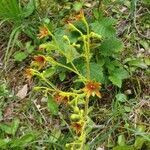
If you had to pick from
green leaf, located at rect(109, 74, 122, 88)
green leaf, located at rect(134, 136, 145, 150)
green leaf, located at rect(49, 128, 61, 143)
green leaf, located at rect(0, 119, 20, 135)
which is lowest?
green leaf, located at rect(134, 136, 145, 150)

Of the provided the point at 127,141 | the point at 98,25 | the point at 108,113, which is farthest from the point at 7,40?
the point at 127,141

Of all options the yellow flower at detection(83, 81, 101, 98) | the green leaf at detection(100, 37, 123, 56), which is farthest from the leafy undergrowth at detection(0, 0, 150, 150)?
the yellow flower at detection(83, 81, 101, 98)

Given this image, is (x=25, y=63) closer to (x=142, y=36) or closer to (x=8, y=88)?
(x=8, y=88)

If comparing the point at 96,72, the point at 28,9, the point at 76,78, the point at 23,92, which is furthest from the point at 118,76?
the point at 28,9

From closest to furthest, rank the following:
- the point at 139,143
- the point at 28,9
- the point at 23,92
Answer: the point at 139,143 → the point at 23,92 → the point at 28,9

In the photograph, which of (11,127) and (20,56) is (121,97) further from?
(20,56)

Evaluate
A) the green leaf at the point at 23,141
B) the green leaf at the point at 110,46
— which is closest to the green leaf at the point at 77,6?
the green leaf at the point at 110,46

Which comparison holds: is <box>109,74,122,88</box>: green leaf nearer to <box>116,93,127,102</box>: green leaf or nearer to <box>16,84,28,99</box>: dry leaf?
<box>116,93,127,102</box>: green leaf

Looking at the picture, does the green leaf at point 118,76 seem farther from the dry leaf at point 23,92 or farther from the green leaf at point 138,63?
the dry leaf at point 23,92
